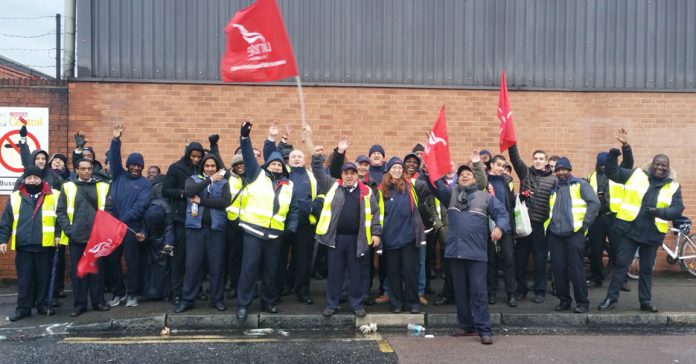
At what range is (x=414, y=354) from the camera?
6211 millimetres

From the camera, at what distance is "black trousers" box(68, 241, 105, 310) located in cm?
764

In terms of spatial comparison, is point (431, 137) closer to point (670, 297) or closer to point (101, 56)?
point (670, 297)

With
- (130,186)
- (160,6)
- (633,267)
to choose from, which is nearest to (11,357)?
(130,186)

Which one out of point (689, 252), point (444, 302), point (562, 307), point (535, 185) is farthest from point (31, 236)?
point (689, 252)

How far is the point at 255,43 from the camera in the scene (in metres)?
7.32

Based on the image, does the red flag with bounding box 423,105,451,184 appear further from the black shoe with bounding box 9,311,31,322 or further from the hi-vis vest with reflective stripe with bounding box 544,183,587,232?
the black shoe with bounding box 9,311,31,322

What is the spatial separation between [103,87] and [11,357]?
17.6 feet

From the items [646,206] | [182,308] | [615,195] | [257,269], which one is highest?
[615,195]

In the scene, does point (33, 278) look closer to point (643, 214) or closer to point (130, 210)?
point (130, 210)

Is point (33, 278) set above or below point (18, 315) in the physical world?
above

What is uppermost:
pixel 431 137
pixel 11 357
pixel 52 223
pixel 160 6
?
pixel 160 6

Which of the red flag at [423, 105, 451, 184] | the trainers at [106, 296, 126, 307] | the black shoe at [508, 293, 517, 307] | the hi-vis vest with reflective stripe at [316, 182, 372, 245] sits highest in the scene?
the red flag at [423, 105, 451, 184]

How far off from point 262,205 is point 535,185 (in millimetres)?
3638

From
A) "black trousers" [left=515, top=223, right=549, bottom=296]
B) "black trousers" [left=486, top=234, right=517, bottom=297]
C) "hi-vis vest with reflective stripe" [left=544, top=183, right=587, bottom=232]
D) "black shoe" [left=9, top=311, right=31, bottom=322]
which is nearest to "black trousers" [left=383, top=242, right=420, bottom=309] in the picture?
"black trousers" [left=486, top=234, right=517, bottom=297]
